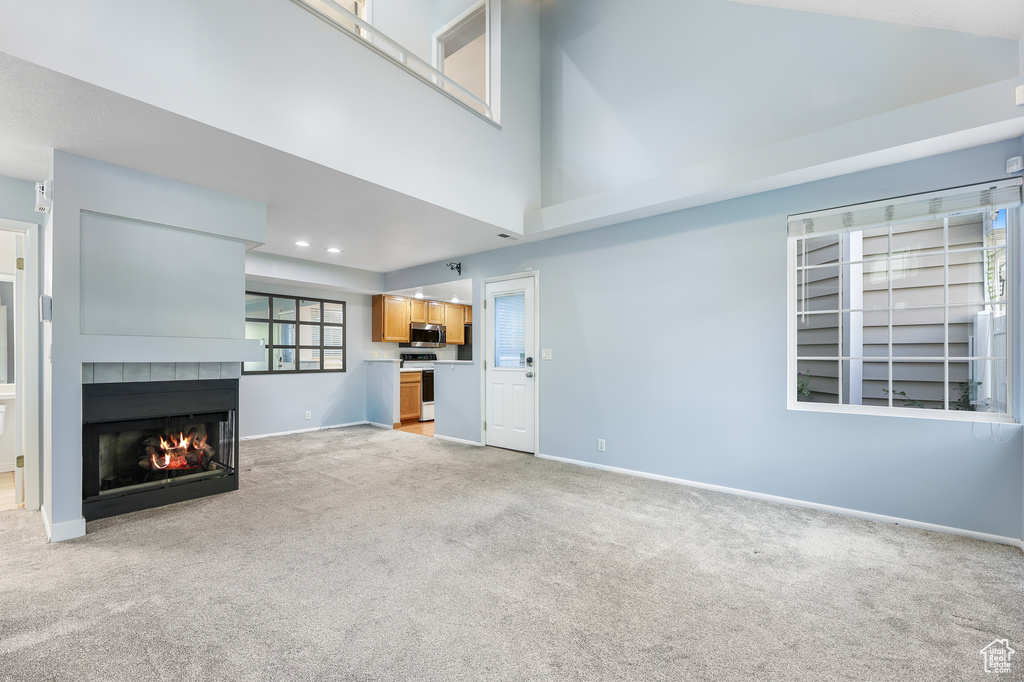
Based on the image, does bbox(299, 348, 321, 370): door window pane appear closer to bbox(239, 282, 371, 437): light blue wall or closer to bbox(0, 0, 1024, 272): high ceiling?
bbox(239, 282, 371, 437): light blue wall

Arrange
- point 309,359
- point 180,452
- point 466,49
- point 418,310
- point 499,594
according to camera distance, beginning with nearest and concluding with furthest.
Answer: point 499,594 → point 180,452 → point 466,49 → point 309,359 → point 418,310

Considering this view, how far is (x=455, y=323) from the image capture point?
8.45 metres

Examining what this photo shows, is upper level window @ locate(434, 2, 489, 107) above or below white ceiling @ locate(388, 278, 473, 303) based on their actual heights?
above

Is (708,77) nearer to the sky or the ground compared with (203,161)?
nearer to the sky

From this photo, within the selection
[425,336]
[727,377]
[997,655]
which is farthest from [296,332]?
[997,655]

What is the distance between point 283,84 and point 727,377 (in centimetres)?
382

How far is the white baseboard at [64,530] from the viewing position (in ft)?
8.77

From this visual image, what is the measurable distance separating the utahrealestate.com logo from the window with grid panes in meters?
6.63

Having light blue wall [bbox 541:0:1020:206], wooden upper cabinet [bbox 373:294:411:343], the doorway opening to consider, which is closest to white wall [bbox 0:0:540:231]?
light blue wall [bbox 541:0:1020:206]

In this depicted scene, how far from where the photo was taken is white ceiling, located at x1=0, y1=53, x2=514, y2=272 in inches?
86.2

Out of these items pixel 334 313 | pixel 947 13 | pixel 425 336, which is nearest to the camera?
pixel 947 13

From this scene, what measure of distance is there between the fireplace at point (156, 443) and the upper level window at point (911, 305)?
4.62m

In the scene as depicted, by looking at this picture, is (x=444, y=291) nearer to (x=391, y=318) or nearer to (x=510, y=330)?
(x=391, y=318)

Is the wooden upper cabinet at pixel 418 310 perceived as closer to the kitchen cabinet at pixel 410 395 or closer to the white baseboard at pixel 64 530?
the kitchen cabinet at pixel 410 395
